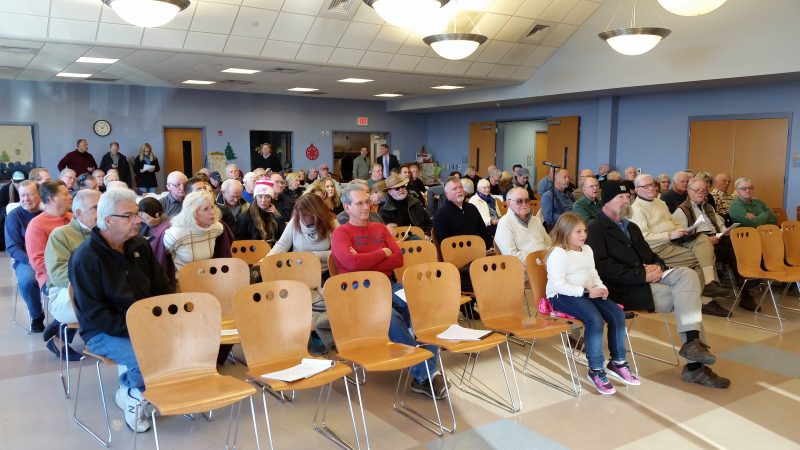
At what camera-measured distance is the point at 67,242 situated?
149 inches

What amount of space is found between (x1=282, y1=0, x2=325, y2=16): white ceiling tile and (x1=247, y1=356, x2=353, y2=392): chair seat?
248 inches

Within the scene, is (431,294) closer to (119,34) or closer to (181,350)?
(181,350)

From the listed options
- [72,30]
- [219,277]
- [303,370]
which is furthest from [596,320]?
[72,30]

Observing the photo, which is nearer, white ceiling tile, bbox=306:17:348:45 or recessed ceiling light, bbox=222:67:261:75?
white ceiling tile, bbox=306:17:348:45

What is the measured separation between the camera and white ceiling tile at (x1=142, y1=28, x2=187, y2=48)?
8148 millimetres

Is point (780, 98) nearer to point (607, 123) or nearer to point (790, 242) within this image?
point (607, 123)

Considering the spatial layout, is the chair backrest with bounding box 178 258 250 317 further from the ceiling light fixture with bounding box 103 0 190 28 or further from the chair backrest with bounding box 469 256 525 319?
the ceiling light fixture with bounding box 103 0 190 28

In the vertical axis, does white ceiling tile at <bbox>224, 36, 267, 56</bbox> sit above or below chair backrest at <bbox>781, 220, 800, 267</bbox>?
above

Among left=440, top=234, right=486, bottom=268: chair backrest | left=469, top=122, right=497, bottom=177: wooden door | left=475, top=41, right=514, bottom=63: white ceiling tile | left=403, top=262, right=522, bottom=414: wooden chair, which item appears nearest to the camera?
left=403, top=262, right=522, bottom=414: wooden chair

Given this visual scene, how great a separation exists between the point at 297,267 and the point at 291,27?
223 inches

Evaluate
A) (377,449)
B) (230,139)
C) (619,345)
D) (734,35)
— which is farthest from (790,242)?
Answer: (230,139)

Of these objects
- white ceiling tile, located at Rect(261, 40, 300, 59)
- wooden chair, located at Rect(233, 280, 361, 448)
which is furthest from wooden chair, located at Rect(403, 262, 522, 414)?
white ceiling tile, located at Rect(261, 40, 300, 59)

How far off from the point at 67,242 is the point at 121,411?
1093 mm

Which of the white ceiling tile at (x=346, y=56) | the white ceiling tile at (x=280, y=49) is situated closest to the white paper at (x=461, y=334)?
the white ceiling tile at (x=280, y=49)
